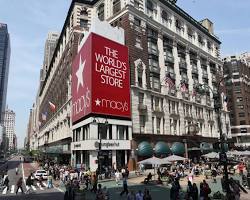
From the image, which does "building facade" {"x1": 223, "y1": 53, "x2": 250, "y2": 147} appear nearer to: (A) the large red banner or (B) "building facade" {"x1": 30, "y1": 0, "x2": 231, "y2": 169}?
(B) "building facade" {"x1": 30, "y1": 0, "x2": 231, "y2": 169}

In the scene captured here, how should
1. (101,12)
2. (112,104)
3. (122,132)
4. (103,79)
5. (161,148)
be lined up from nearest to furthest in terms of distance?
(103,79)
(112,104)
(122,132)
(161,148)
(101,12)

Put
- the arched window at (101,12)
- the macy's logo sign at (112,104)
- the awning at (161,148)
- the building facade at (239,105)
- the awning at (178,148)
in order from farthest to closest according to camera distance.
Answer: the building facade at (239,105) < the arched window at (101,12) < the awning at (178,148) < the awning at (161,148) < the macy's logo sign at (112,104)

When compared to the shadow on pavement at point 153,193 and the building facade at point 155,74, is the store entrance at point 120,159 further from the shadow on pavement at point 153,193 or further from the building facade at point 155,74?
the shadow on pavement at point 153,193

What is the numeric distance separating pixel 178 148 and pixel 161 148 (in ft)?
20.0

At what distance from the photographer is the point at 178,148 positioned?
56.6 metres

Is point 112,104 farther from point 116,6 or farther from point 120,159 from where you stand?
point 116,6

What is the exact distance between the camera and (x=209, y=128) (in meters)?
75.1

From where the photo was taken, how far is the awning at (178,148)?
56125mm

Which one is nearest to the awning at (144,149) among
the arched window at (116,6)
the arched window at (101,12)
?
the arched window at (116,6)

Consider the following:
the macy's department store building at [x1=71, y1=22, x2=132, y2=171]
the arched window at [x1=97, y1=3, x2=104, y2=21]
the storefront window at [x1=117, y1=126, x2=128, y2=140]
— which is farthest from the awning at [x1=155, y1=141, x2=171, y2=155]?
the arched window at [x1=97, y1=3, x2=104, y2=21]

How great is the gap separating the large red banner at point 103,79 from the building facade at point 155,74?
6.28 feet

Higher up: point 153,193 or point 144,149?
point 144,149

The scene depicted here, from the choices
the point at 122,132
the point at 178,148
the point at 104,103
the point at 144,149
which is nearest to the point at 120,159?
the point at 144,149

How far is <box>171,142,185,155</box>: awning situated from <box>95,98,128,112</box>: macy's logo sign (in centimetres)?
1429
